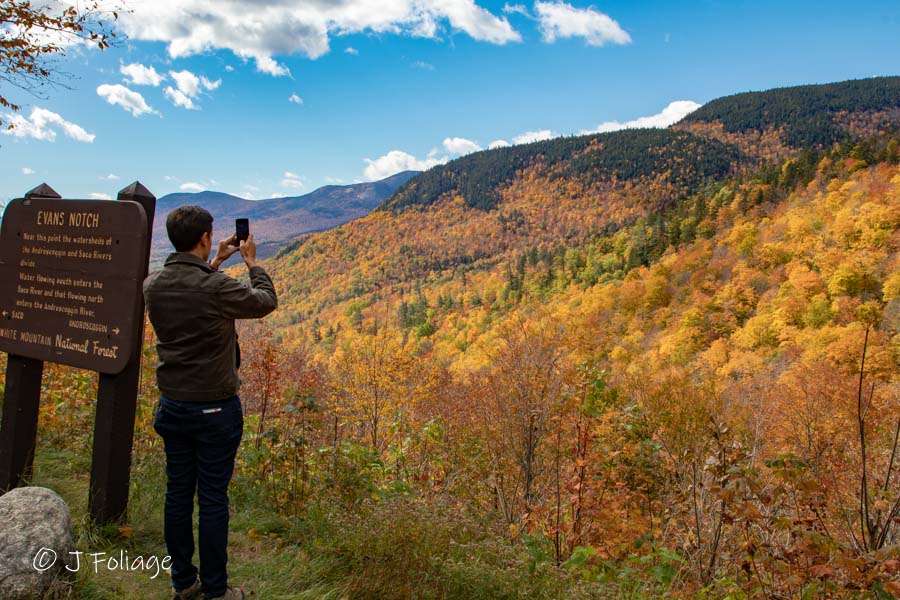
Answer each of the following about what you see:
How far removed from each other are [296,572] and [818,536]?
8.59 feet

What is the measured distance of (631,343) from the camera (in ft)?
201

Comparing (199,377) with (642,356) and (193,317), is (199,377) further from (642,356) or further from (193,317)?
(642,356)

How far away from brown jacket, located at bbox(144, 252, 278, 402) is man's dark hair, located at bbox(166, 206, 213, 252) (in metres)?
0.05

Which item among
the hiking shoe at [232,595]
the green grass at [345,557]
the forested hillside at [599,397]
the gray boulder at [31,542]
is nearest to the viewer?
the gray boulder at [31,542]

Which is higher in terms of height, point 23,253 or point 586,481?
point 23,253

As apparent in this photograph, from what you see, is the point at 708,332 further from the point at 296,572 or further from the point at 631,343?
the point at 296,572

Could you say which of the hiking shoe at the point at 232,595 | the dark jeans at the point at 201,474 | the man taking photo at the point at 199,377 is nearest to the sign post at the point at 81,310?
the man taking photo at the point at 199,377

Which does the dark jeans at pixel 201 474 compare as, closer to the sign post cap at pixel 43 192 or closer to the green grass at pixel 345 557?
the green grass at pixel 345 557

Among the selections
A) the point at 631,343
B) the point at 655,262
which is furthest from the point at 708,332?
the point at 655,262

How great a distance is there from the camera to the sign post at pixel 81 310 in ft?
9.77

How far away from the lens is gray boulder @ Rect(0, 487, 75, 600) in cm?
230

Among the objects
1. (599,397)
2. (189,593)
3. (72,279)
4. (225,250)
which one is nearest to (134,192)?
(72,279)

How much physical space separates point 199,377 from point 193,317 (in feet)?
0.88

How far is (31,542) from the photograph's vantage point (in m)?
2.39
